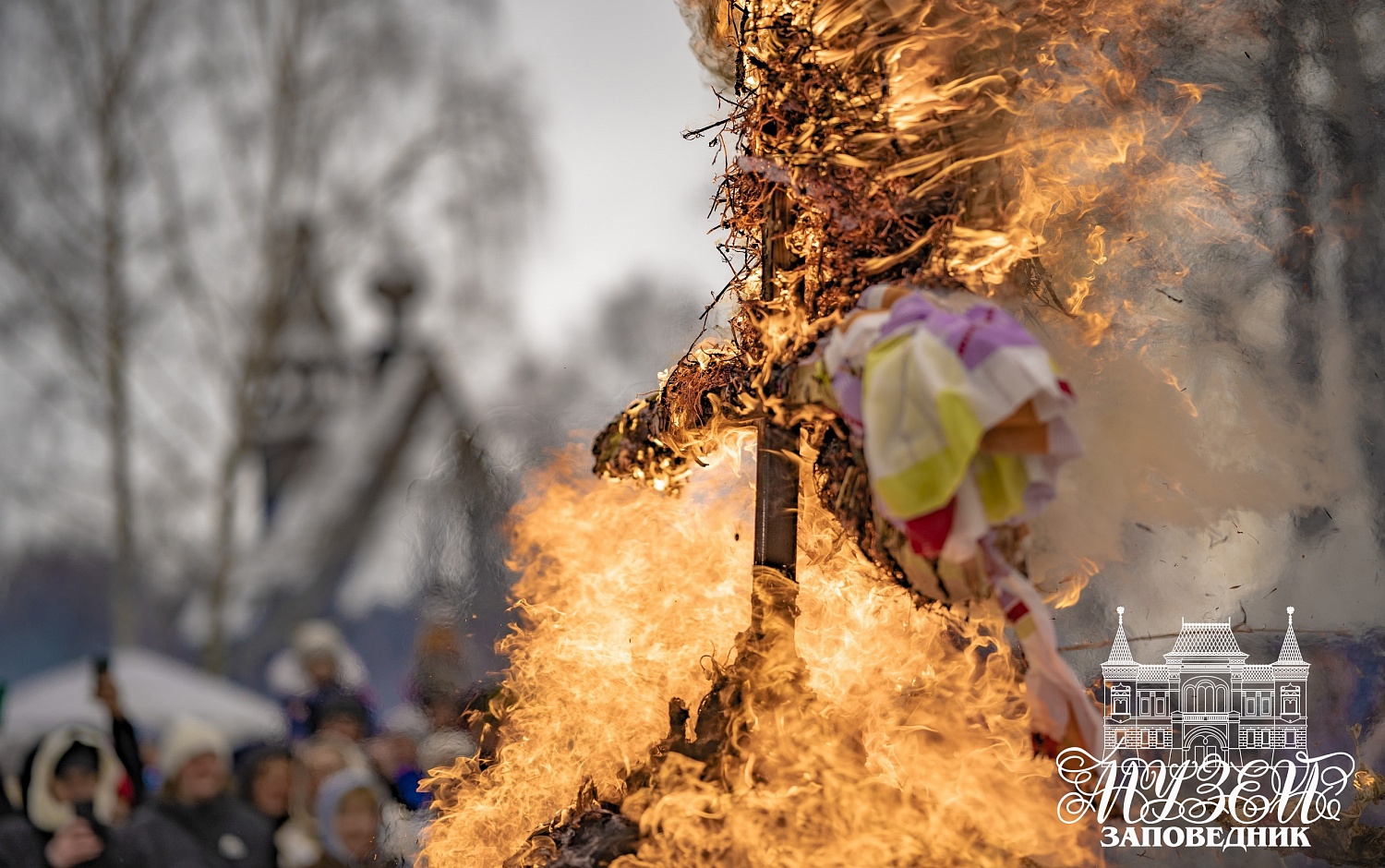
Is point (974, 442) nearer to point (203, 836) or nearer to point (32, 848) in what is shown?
point (203, 836)

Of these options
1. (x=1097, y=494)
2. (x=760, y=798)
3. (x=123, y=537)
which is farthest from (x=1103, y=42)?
(x=123, y=537)

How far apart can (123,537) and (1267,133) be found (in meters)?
4.52

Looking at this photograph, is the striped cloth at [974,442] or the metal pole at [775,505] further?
the metal pole at [775,505]

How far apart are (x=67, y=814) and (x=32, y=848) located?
0.13 m

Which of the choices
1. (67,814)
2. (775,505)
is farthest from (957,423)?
(67,814)

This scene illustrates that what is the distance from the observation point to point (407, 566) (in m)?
3.23

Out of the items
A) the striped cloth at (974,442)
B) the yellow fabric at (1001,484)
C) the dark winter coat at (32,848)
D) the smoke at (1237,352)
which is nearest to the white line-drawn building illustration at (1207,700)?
the smoke at (1237,352)

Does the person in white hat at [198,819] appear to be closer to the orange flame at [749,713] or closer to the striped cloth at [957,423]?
the orange flame at [749,713]

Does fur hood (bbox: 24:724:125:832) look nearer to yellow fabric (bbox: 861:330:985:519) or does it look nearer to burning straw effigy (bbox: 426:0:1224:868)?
burning straw effigy (bbox: 426:0:1224:868)

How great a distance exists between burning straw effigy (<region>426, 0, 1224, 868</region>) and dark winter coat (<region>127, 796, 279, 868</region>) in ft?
2.15

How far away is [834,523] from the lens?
228 centimetres

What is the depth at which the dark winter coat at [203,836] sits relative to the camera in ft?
9.28

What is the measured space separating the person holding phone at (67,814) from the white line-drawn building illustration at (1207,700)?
3391 mm

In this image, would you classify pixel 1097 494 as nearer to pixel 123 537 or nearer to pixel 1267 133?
pixel 1267 133
